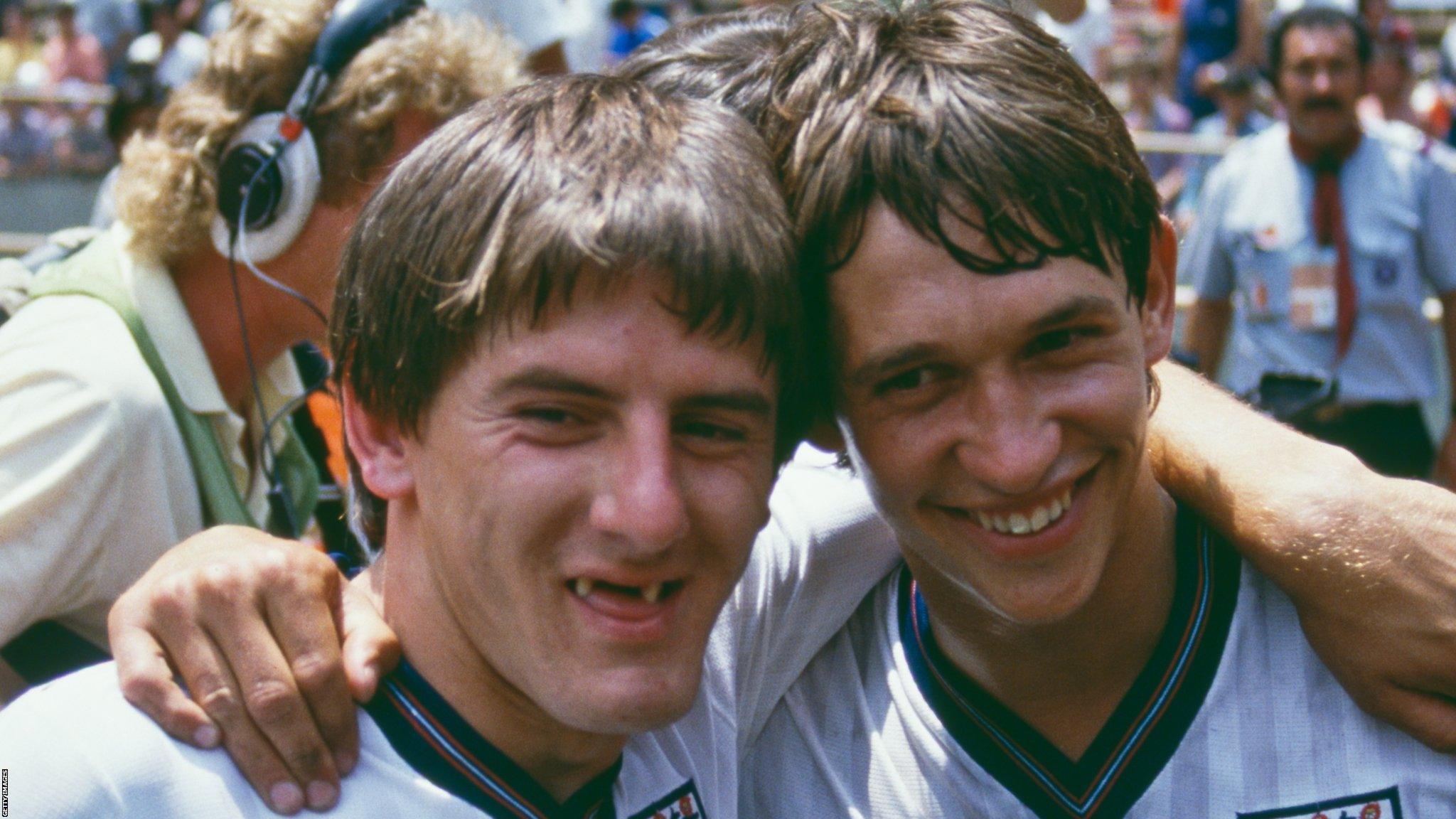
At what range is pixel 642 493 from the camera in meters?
1.58

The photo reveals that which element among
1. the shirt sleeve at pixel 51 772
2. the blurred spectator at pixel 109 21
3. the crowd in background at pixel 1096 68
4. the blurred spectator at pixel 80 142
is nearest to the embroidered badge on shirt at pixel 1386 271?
the crowd in background at pixel 1096 68

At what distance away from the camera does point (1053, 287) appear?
5.99 ft

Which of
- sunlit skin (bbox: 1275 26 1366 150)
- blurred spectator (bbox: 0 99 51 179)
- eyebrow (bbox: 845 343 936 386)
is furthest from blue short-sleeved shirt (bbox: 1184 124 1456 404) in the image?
blurred spectator (bbox: 0 99 51 179)

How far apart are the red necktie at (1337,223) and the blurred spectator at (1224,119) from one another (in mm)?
1782

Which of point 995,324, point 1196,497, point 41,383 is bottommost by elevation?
point 1196,497

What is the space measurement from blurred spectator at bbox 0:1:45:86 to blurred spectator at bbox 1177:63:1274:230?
9343 mm

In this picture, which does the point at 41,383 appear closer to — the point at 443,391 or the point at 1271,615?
the point at 443,391

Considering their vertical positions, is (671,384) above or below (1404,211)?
above

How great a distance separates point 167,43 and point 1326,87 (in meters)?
8.44

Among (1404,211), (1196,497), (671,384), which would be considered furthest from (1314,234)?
(671,384)

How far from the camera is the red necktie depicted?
559 centimetres

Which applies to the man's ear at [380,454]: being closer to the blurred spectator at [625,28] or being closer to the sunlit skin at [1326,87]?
the sunlit skin at [1326,87]

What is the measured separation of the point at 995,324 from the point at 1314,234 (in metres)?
4.34

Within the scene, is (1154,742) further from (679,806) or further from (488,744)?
(488,744)
